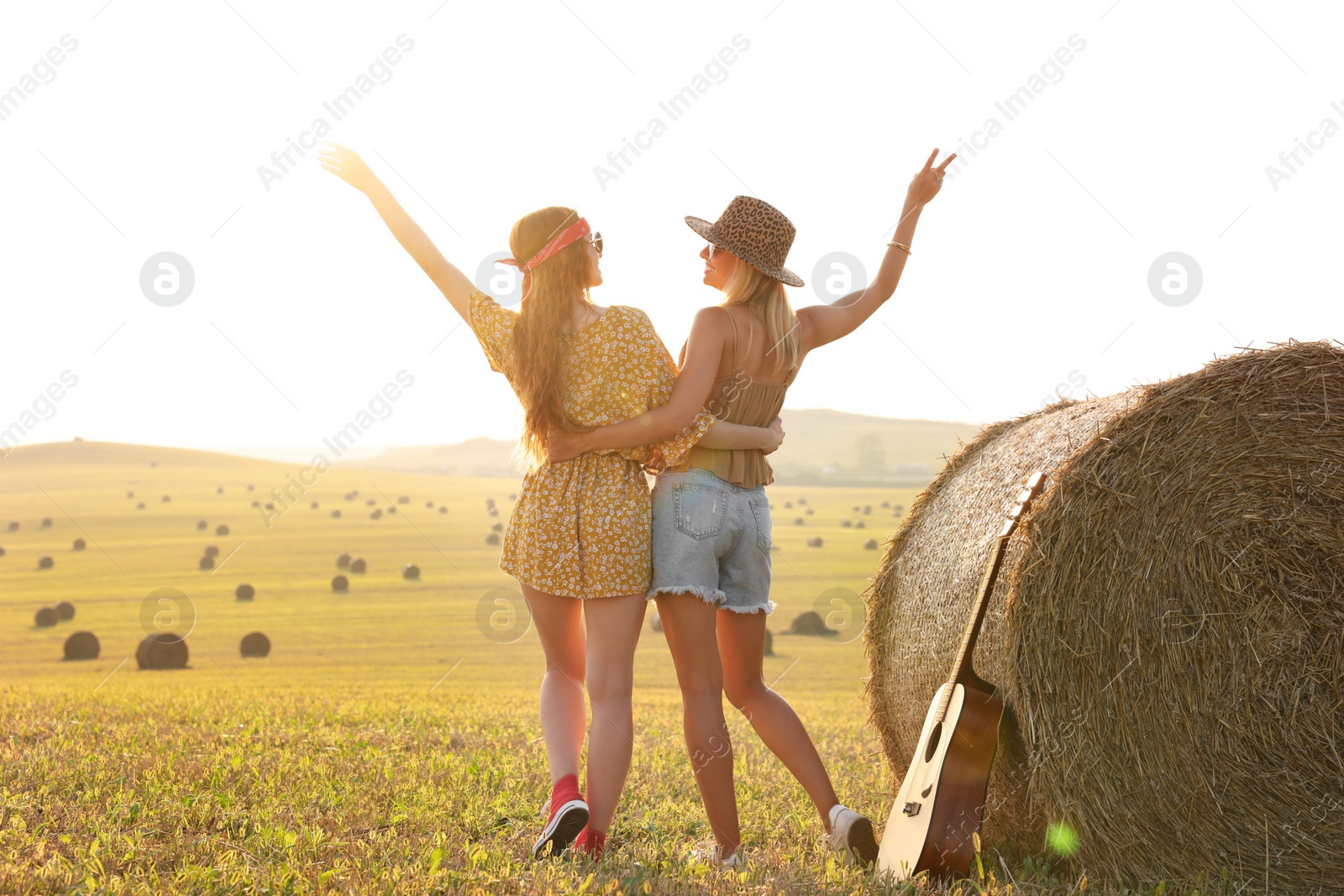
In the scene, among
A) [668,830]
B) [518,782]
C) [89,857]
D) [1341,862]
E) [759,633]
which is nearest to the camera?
[89,857]

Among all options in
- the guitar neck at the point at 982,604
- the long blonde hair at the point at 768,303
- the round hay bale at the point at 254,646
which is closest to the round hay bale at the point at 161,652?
the round hay bale at the point at 254,646

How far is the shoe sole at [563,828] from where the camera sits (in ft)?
12.7

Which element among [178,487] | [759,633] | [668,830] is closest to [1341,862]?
[759,633]

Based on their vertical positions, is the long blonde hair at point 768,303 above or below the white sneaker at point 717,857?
above

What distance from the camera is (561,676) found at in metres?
4.27

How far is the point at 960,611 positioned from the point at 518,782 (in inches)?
91.4

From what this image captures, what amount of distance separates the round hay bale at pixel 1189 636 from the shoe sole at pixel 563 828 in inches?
66.3

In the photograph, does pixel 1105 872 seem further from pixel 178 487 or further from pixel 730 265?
pixel 178 487

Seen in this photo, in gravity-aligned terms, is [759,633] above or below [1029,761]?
above

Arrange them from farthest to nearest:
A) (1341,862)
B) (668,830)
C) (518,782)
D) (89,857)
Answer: (518,782)
(668,830)
(1341,862)
(89,857)

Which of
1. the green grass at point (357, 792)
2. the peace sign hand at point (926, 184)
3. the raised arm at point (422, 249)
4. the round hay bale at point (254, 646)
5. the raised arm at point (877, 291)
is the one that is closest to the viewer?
the green grass at point (357, 792)

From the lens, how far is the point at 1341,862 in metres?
3.88

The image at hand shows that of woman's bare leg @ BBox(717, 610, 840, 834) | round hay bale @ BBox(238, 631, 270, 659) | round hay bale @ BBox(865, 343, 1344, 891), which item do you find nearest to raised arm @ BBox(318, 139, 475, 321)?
woman's bare leg @ BBox(717, 610, 840, 834)

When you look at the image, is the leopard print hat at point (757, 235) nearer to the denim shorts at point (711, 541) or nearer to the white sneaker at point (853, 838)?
the denim shorts at point (711, 541)
